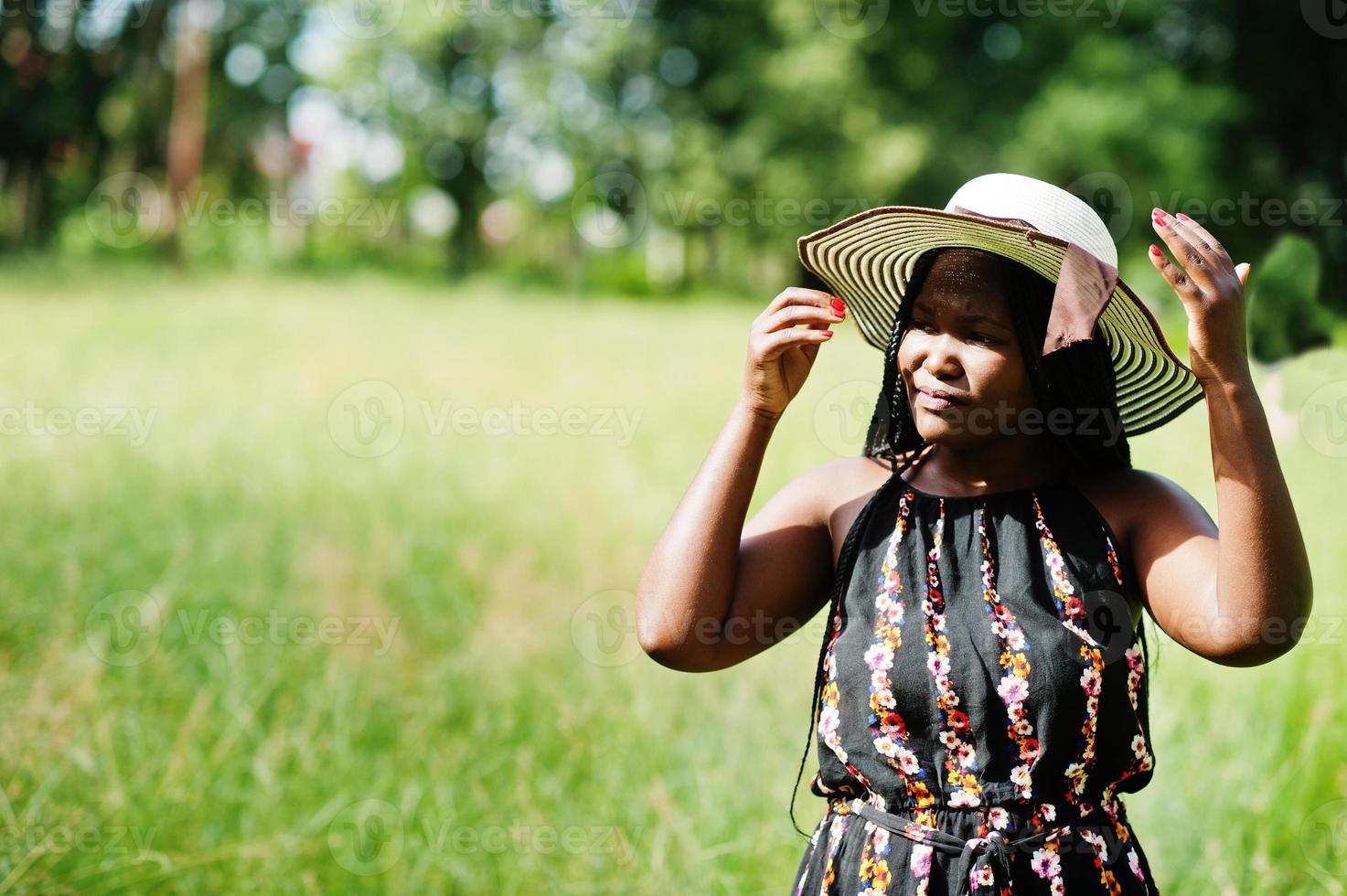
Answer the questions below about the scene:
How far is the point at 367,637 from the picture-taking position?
4.41 metres

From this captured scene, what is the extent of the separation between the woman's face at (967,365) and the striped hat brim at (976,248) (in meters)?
0.07

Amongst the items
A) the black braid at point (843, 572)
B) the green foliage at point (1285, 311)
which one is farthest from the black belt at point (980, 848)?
the green foliage at point (1285, 311)

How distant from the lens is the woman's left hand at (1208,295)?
1.47 m

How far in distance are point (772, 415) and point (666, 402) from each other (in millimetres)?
6034

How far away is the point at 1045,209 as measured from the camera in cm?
167

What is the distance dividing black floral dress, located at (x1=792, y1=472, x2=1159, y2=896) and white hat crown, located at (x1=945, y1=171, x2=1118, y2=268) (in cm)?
37

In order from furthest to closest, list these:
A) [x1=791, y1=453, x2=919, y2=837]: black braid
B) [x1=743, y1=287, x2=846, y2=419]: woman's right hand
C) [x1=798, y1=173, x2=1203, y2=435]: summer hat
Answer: [x1=791, y1=453, x2=919, y2=837]: black braid
[x1=743, y1=287, x2=846, y2=419]: woman's right hand
[x1=798, y1=173, x2=1203, y2=435]: summer hat

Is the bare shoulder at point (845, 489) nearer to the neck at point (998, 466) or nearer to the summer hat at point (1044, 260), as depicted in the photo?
the neck at point (998, 466)

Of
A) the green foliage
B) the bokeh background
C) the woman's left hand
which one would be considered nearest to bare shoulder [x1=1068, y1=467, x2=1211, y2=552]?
the woman's left hand

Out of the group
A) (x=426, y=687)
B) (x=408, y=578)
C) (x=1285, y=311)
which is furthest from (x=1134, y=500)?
(x=408, y=578)

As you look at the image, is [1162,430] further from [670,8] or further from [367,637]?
A: [670,8]

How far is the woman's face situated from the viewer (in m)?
1.70

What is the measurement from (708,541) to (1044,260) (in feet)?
1.94

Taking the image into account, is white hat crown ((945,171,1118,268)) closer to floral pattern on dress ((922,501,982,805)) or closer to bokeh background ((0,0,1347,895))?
floral pattern on dress ((922,501,982,805))
